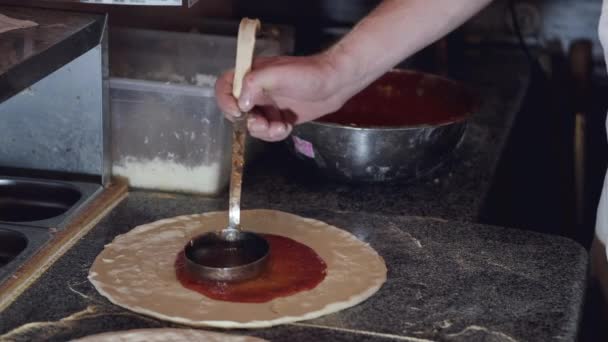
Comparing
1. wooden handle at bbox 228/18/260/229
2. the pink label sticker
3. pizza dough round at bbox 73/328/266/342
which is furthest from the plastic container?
pizza dough round at bbox 73/328/266/342

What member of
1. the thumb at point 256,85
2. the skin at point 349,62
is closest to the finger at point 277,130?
the skin at point 349,62

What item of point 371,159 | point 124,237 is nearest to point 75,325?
point 124,237

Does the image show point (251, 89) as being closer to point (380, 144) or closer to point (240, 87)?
point (240, 87)

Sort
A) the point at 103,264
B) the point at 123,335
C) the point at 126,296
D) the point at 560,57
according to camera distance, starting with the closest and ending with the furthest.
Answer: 1. the point at 123,335
2. the point at 126,296
3. the point at 103,264
4. the point at 560,57

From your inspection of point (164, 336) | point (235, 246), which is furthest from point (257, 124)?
point (164, 336)

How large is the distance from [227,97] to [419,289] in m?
0.49

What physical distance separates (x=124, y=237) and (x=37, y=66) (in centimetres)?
45

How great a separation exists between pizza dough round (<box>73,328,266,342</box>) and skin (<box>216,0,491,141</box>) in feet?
1.43

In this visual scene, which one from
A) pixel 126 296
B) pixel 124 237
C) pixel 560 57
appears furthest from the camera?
pixel 560 57

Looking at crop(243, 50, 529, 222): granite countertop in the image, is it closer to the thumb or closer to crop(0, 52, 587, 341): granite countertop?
crop(0, 52, 587, 341): granite countertop

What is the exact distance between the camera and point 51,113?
1.93 metres

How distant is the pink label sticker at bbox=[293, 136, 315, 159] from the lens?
2018mm

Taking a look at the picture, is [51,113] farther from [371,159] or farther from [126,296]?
[371,159]

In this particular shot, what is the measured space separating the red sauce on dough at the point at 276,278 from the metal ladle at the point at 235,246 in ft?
0.05
